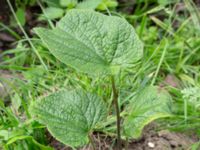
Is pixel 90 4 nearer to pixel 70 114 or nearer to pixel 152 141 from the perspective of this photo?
pixel 152 141

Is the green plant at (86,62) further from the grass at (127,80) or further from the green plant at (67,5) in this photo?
the green plant at (67,5)

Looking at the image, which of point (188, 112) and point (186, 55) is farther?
point (186, 55)

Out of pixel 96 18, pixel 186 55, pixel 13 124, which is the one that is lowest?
pixel 13 124

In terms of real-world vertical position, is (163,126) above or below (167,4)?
below

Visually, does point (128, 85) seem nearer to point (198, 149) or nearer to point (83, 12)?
point (198, 149)

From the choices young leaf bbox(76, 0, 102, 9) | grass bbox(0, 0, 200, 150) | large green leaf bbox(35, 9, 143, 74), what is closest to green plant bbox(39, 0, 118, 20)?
young leaf bbox(76, 0, 102, 9)

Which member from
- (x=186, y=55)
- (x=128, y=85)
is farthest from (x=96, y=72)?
(x=186, y=55)

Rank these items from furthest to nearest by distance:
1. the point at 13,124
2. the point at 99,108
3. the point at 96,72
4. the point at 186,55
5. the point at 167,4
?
the point at 167,4
the point at 186,55
the point at 13,124
the point at 99,108
the point at 96,72

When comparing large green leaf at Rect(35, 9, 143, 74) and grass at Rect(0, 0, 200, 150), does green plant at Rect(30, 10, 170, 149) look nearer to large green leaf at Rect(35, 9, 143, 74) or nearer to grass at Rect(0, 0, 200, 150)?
large green leaf at Rect(35, 9, 143, 74)
